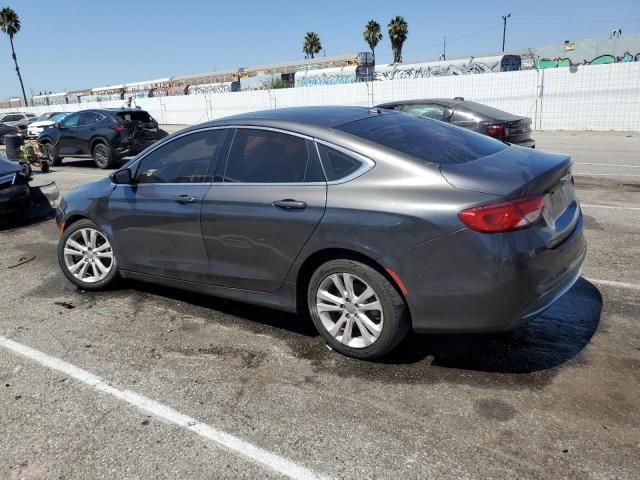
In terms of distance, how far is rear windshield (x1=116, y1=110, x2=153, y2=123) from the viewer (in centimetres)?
1471

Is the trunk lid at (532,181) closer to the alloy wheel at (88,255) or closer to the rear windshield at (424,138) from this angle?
the rear windshield at (424,138)

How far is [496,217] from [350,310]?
1125mm

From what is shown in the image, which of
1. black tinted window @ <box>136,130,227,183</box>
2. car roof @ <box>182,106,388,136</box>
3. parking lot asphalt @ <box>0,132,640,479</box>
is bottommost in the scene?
parking lot asphalt @ <box>0,132,640,479</box>

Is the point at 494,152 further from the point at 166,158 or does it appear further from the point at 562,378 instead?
the point at 166,158

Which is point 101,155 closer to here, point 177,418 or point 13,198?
point 13,198

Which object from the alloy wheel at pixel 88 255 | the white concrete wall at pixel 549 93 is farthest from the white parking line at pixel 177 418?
the white concrete wall at pixel 549 93

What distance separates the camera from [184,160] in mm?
4418

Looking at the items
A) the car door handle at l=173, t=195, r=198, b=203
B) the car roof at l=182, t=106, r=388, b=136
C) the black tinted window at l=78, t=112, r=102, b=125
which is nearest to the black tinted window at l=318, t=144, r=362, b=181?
the car roof at l=182, t=106, r=388, b=136

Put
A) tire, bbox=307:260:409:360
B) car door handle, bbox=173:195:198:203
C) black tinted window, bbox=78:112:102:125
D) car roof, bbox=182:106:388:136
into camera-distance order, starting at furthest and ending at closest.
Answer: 1. black tinted window, bbox=78:112:102:125
2. car door handle, bbox=173:195:198:203
3. car roof, bbox=182:106:388:136
4. tire, bbox=307:260:409:360

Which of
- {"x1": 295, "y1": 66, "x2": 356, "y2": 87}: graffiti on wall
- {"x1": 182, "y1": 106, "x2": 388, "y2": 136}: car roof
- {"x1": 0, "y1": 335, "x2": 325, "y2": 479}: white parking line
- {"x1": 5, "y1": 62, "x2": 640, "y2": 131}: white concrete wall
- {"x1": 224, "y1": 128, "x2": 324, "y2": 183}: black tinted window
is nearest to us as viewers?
{"x1": 0, "y1": 335, "x2": 325, "y2": 479}: white parking line

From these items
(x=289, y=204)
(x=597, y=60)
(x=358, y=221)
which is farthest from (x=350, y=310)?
(x=597, y=60)

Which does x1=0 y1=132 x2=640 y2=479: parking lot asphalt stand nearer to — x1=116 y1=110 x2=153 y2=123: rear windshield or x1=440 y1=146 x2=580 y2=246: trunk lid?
x1=440 y1=146 x2=580 y2=246: trunk lid

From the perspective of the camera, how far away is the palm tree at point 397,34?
64.3 meters

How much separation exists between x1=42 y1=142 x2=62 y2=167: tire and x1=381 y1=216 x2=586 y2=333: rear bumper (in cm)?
1535
